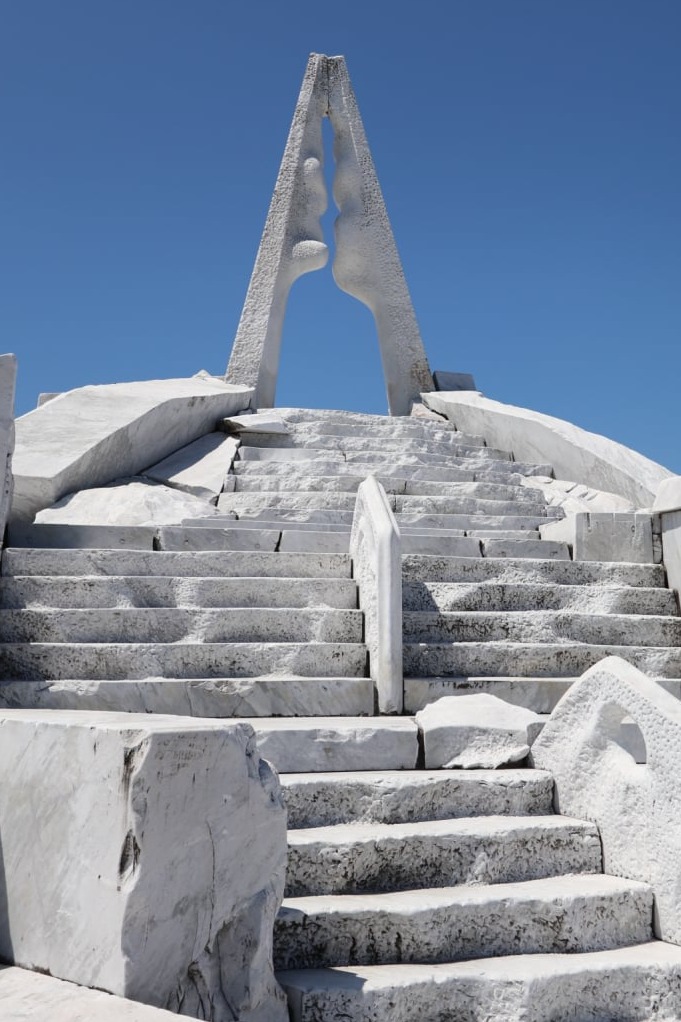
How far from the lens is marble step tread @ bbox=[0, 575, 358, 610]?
181 inches

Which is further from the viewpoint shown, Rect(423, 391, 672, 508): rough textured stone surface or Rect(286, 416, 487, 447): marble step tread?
Rect(286, 416, 487, 447): marble step tread

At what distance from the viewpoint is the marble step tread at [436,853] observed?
293 cm

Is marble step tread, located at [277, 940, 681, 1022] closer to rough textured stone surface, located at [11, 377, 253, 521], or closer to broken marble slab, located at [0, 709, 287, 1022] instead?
broken marble slab, located at [0, 709, 287, 1022]

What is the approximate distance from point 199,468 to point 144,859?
5.96 m

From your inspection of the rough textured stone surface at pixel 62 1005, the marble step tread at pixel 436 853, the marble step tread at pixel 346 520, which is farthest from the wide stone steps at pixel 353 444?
the rough textured stone surface at pixel 62 1005

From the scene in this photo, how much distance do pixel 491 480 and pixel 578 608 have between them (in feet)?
10.3

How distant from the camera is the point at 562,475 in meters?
8.73

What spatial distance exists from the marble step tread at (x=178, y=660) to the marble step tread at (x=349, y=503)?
2420mm

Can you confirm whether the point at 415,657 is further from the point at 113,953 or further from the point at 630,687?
the point at 113,953

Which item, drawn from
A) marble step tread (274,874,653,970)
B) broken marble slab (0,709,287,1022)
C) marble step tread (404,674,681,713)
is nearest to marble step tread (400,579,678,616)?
marble step tread (404,674,681,713)

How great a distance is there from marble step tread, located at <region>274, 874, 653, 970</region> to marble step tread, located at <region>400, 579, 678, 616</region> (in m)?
2.05

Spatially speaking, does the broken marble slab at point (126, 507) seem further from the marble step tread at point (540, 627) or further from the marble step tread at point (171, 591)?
the marble step tread at point (540, 627)

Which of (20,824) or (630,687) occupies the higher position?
(630,687)

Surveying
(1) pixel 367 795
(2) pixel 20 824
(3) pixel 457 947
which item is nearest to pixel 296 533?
(1) pixel 367 795
